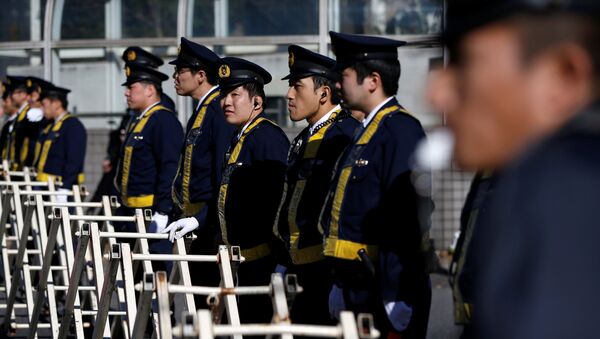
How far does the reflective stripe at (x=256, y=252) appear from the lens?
5.95 m

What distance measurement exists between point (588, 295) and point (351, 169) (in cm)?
322

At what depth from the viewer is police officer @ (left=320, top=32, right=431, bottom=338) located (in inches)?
168

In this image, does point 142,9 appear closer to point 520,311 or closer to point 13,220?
point 13,220

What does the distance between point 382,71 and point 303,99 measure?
42.6 inches

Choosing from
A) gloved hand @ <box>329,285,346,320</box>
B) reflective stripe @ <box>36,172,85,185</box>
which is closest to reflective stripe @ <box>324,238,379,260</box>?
gloved hand @ <box>329,285,346,320</box>

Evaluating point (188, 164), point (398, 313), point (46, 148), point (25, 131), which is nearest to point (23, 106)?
point (25, 131)

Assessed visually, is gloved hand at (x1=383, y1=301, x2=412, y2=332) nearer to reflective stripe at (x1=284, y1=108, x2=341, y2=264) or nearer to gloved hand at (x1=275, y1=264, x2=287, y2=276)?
reflective stripe at (x1=284, y1=108, x2=341, y2=264)

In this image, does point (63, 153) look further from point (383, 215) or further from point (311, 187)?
point (383, 215)

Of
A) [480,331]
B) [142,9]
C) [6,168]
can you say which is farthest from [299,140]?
[142,9]

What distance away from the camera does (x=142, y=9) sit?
13000 mm

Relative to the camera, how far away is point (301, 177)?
17.0 feet

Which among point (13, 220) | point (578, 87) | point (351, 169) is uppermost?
point (578, 87)

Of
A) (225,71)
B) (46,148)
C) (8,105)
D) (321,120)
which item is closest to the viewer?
(321,120)

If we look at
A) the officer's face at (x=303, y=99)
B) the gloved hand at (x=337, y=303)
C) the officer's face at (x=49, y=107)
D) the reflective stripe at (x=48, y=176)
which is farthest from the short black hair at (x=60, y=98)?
the gloved hand at (x=337, y=303)
